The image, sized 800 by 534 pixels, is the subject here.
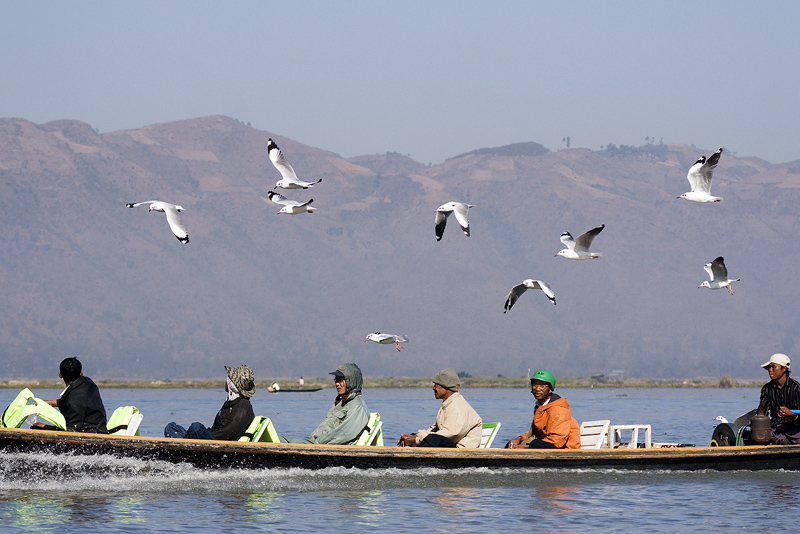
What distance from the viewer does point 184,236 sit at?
2770cm

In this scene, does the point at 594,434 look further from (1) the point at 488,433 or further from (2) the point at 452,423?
(2) the point at 452,423

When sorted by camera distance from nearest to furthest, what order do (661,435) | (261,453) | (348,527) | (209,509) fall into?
(348,527), (209,509), (261,453), (661,435)

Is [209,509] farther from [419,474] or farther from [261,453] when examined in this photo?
[419,474]

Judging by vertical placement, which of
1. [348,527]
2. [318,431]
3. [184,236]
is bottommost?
[348,527]

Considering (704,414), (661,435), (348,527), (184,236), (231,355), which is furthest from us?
Result: (231,355)

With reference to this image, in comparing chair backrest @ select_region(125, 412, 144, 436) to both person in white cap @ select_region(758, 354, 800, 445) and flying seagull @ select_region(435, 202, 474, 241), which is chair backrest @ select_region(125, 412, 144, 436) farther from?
flying seagull @ select_region(435, 202, 474, 241)

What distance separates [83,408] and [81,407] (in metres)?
0.04

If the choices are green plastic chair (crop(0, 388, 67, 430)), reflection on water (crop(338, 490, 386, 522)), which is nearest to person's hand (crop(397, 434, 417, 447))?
reflection on water (crop(338, 490, 386, 522))

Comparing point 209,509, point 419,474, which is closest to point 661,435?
point 419,474

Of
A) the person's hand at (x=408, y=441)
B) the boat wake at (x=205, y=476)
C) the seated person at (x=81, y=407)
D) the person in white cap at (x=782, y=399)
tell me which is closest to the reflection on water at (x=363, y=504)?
the boat wake at (x=205, y=476)

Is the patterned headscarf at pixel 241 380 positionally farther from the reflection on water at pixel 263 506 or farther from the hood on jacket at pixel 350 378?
the reflection on water at pixel 263 506

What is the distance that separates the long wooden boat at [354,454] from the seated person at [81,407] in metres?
0.29

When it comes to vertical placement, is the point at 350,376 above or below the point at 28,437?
above

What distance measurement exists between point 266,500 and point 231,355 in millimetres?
182234
